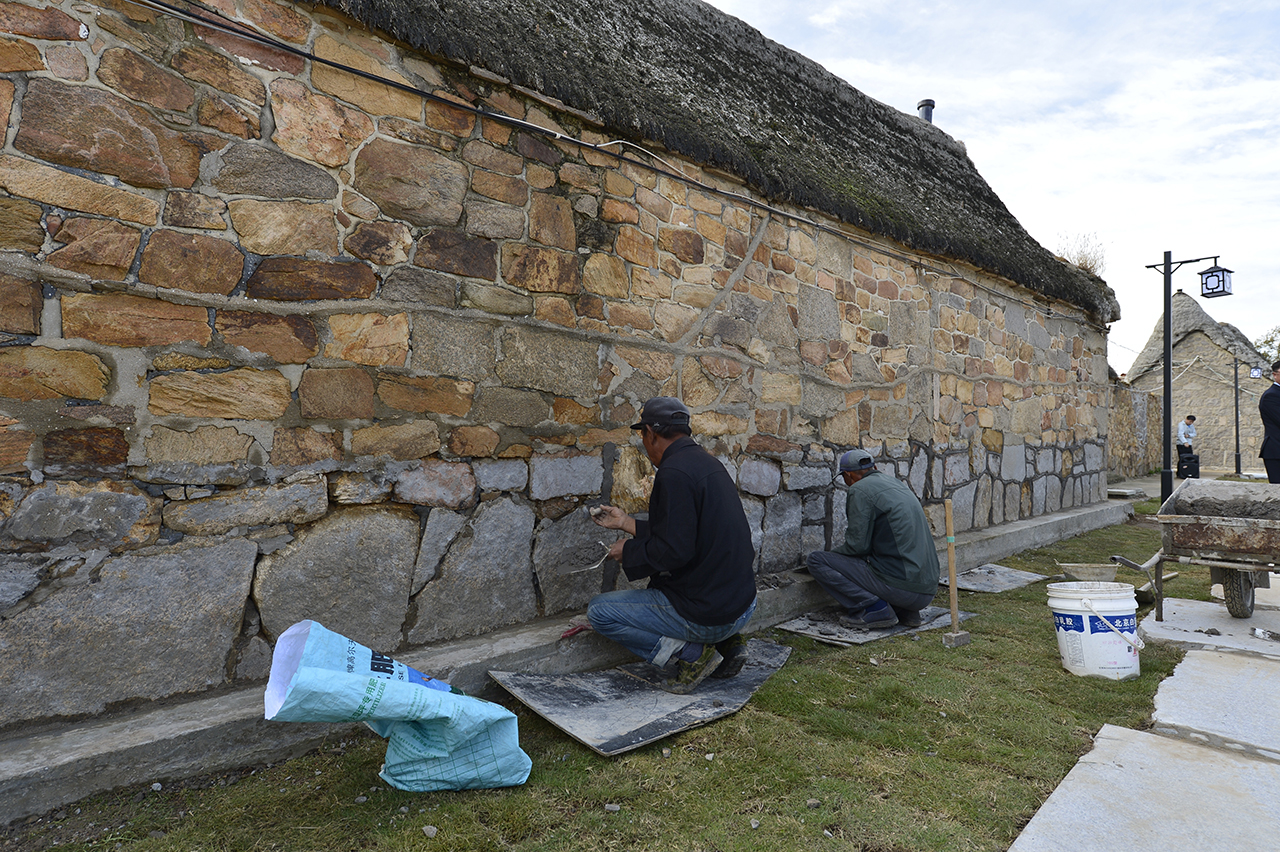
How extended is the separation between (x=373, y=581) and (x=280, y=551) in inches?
15.9

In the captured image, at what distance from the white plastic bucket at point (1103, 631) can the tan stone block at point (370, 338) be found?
3.58m

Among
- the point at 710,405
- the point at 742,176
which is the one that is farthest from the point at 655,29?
the point at 710,405

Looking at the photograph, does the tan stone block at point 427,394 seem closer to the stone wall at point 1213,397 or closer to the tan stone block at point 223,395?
the tan stone block at point 223,395

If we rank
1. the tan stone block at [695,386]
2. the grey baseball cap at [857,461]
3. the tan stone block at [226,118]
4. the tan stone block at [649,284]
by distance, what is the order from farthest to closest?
the grey baseball cap at [857,461]
the tan stone block at [695,386]
the tan stone block at [649,284]
the tan stone block at [226,118]

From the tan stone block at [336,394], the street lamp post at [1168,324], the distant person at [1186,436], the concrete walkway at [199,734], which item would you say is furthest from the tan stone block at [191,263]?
the distant person at [1186,436]

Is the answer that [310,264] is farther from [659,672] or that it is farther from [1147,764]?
[1147,764]

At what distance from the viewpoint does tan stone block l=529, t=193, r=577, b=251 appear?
3.55 m

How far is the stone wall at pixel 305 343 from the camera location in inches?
91.6

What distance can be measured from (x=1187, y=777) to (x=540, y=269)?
134 inches

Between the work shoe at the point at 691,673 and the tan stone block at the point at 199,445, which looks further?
the work shoe at the point at 691,673

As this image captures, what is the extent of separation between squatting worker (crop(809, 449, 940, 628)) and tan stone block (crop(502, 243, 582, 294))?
233 cm

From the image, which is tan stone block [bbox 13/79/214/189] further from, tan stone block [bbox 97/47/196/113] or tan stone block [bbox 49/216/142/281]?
tan stone block [bbox 49/216/142/281]

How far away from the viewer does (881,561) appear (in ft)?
14.9

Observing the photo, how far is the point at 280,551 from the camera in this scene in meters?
2.74
